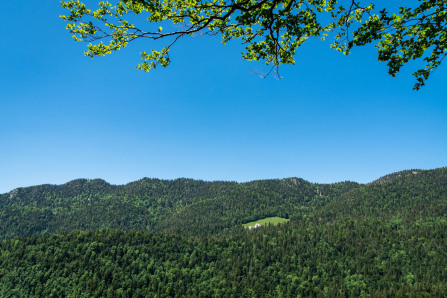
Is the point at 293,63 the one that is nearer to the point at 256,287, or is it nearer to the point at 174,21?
the point at 174,21

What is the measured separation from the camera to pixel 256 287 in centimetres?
17250

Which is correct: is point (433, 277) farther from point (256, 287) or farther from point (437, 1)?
point (437, 1)

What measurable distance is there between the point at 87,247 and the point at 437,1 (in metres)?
240

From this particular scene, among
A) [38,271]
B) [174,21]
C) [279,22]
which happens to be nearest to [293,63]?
[279,22]

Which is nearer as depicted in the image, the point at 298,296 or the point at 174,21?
the point at 174,21

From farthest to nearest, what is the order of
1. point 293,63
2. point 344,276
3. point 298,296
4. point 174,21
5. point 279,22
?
point 344,276, point 298,296, point 293,63, point 174,21, point 279,22

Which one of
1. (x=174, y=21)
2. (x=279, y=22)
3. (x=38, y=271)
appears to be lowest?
(x=38, y=271)

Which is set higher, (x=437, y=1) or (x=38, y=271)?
(x=437, y=1)

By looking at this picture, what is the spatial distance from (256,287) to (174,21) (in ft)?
638

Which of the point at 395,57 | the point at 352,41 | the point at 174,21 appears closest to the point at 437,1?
the point at 395,57

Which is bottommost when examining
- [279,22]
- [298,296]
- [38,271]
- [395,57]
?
[298,296]

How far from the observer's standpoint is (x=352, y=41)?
10.5m

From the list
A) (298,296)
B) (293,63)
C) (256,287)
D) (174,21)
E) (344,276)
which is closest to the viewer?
(174,21)

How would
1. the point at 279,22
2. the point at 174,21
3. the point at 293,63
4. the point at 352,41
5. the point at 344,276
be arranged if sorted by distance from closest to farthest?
1. the point at 279,22
2. the point at 174,21
3. the point at 352,41
4. the point at 293,63
5. the point at 344,276
